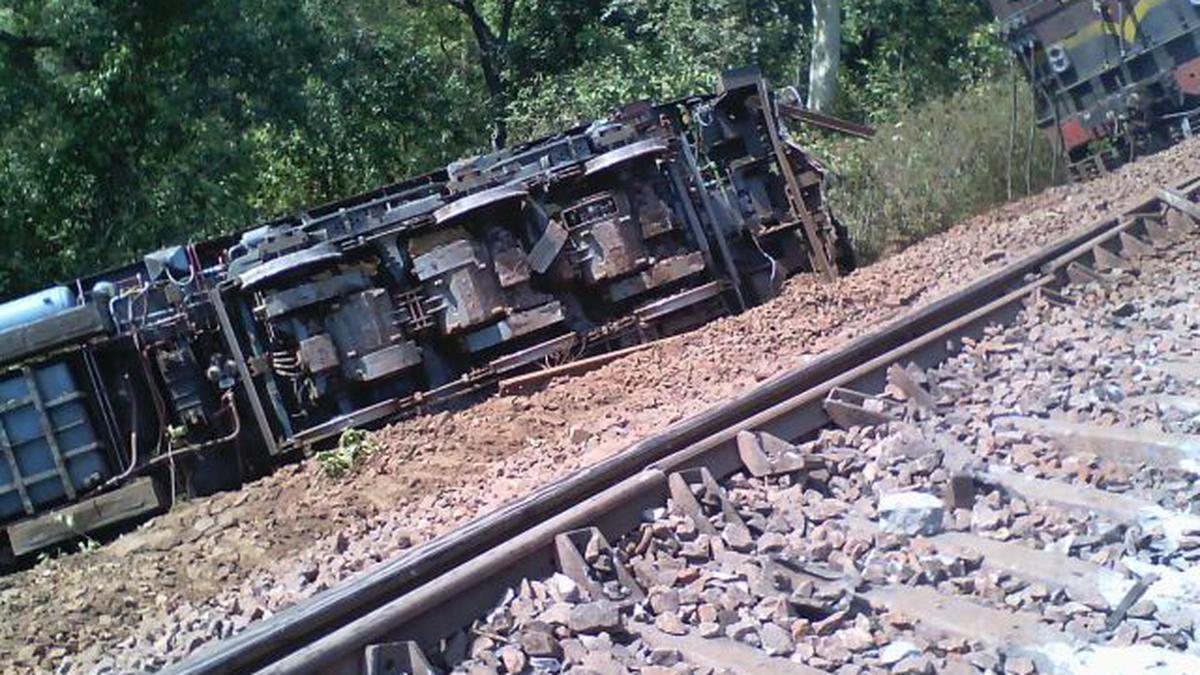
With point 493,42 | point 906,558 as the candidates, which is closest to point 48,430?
point 906,558

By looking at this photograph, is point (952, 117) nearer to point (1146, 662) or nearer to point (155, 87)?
point (155, 87)

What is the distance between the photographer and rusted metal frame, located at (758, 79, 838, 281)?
1220cm

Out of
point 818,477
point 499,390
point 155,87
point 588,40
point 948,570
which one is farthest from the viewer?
point 588,40

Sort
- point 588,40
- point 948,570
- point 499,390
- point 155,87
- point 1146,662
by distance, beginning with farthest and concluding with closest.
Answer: point 588,40 → point 155,87 → point 499,390 → point 948,570 → point 1146,662

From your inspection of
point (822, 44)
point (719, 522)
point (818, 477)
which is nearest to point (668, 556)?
point (719, 522)

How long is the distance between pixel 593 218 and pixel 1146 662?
817 centimetres

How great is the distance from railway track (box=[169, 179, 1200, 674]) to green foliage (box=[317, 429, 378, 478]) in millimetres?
4418

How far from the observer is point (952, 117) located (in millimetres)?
17109

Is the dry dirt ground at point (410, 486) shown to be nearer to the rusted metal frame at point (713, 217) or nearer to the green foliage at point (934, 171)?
the rusted metal frame at point (713, 217)

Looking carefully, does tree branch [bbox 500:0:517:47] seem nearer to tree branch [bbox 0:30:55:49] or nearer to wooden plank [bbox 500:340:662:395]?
tree branch [bbox 0:30:55:49]

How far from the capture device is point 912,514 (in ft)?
14.6

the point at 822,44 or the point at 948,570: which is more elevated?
the point at 822,44

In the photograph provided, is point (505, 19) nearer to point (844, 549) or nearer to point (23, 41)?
point (23, 41)

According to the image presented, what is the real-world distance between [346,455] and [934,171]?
9580mm
